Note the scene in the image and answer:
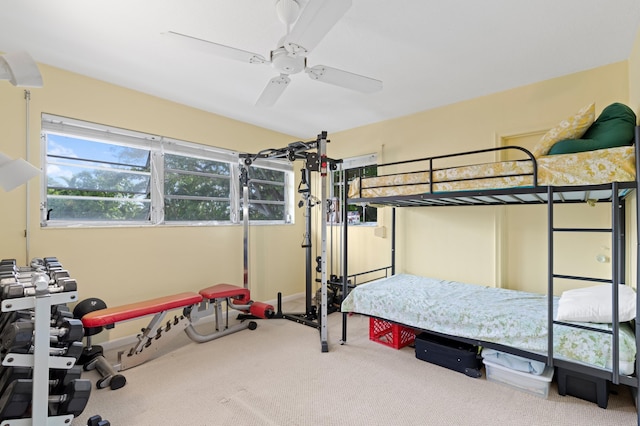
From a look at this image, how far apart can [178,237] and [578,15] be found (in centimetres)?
419

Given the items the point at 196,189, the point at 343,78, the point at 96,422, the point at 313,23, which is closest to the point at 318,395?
the point at 96,422

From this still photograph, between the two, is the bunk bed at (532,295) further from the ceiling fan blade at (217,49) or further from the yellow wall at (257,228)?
the ceiling fan blade at (217,49)

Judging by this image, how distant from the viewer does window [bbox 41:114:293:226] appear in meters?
2.90

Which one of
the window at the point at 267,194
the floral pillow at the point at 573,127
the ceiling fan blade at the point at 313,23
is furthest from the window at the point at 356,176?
the ceiling fan blade at the point at 313,23

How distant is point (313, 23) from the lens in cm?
154

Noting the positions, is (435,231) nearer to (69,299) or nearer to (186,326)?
(186,326)

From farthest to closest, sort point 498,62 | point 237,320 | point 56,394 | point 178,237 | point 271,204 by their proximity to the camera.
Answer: point 271,204 < point 237,320 < point 178,237 < point 498,62 < point 56,394

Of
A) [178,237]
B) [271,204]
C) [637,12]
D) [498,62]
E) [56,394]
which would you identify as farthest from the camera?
[271,204]

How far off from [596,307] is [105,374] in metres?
3.74

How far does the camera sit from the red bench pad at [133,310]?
2426 millimetres

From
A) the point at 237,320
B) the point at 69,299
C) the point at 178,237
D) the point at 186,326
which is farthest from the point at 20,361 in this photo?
the point at 237,320

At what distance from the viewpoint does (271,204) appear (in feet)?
15.8

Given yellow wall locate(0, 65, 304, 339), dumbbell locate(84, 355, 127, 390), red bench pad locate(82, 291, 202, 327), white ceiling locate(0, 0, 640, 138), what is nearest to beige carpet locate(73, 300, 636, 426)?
dumbbell locate(84, 355, 127, 390)

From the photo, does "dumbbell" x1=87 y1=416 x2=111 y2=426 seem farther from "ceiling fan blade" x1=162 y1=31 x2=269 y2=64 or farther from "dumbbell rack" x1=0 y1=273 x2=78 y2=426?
"ceiling fan blade" x1=162 y1=31 x2=269 y2=64
